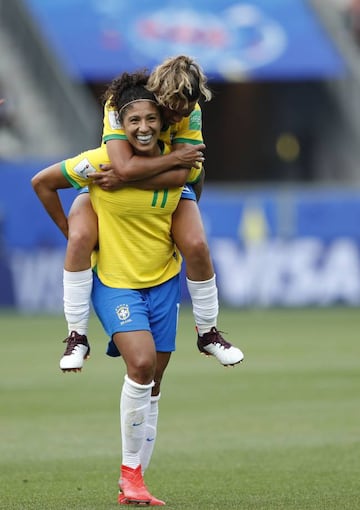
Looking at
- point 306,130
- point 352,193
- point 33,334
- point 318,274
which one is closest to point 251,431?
point 33,334

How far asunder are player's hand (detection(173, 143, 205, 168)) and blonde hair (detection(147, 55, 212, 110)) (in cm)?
31

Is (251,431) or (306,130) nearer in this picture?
(251,431)

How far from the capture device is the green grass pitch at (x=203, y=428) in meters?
7.76

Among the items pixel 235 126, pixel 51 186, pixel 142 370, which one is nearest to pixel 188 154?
pixel 51 186

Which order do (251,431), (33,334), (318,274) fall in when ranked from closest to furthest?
1. (251,431)
2. (33,334)
3. (318,274)

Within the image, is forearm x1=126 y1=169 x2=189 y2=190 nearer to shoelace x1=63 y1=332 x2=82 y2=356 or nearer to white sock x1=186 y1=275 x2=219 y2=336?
white sock x1=186 y1=275 x2=219 y2=336

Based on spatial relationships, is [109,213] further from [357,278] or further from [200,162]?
[357,278]

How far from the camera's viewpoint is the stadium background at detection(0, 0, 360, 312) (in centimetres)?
2450

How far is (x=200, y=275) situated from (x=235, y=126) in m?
27.5

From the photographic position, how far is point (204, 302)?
7.59 metres

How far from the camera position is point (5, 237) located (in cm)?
2475

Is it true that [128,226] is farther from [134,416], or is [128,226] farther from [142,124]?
[134,416]

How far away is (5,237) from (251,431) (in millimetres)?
14978

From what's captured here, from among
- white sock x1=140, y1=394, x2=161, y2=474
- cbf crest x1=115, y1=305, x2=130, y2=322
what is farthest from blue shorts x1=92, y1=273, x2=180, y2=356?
white sock x1=140, y1=394, x2=161, y2=474
